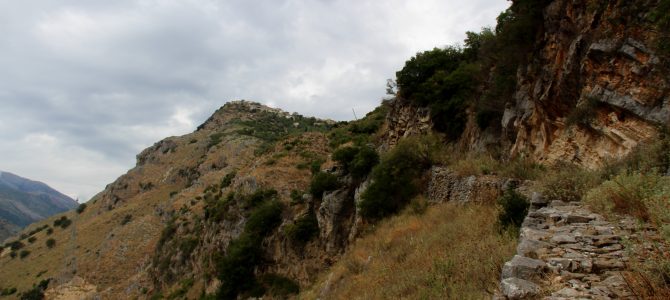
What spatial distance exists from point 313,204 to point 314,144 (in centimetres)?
1651

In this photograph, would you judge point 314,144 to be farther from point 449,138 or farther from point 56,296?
point 56,296

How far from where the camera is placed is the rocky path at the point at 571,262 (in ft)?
11.2

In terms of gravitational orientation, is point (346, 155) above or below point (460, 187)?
above

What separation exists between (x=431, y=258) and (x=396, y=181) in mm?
7684

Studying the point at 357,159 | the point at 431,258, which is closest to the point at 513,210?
the point at 431,258

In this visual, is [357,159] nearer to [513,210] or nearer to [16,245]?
[513,210]

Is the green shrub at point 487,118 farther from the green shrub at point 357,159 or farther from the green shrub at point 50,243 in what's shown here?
the green shrub at point 50,243

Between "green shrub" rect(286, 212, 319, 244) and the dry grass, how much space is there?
5.53m

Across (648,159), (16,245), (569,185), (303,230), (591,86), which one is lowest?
(303,230)

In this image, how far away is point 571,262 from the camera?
386 centimetres

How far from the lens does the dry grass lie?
5.48 meters

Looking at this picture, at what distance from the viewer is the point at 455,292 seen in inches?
206

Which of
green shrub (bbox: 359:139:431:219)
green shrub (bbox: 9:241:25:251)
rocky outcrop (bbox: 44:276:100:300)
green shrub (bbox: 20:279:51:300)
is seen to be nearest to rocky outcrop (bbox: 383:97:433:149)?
green shrub (bbox: 359:139:431:219)

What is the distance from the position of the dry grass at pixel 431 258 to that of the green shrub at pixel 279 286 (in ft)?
20.5
